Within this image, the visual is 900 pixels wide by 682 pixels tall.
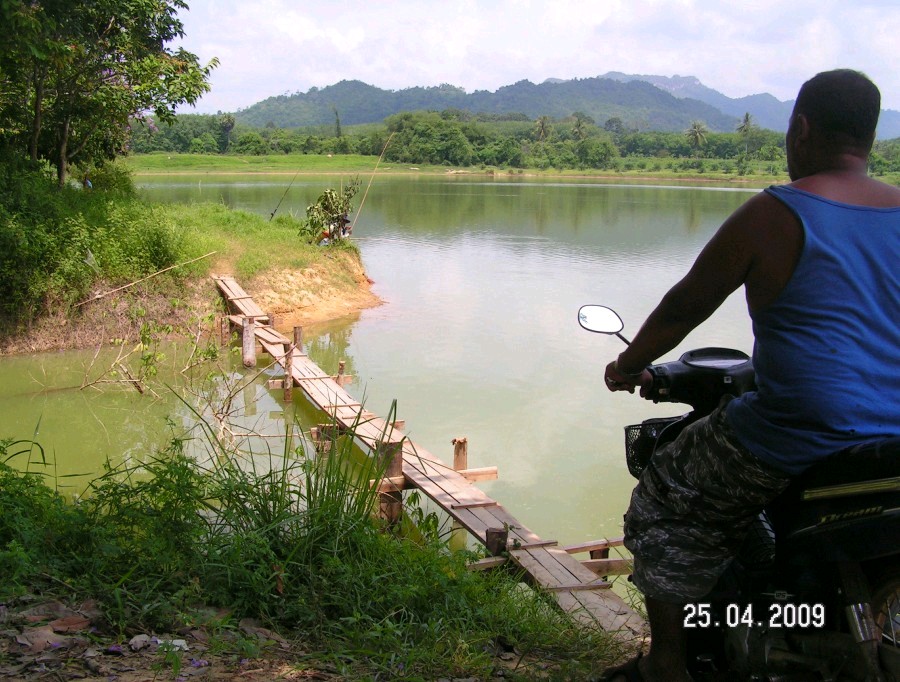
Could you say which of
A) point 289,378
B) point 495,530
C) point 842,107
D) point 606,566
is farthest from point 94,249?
point 842,107

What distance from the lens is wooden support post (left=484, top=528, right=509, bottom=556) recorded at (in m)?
4.26

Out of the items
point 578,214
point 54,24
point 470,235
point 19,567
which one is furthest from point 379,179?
point 19,567

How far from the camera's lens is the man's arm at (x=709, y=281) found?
165 centimetres

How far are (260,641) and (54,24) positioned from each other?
6213 mm

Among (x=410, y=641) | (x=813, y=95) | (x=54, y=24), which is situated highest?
(x=54, y=24)

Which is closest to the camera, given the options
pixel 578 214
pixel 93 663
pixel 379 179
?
pixel 93 663

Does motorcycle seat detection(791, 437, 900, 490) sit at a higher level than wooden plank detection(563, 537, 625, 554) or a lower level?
higher

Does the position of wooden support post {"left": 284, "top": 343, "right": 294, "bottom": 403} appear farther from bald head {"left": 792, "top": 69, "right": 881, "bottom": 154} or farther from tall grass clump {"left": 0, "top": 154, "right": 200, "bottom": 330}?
bald head {"left": 792, "top": 69, "right": 881, "bottom": 154}

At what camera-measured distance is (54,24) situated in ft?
21.9

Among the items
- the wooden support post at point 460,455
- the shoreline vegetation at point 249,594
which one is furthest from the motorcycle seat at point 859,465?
the wooden support post at point 460,455

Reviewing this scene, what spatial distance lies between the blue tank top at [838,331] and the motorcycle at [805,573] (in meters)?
0.08

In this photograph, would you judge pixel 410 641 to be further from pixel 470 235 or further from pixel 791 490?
pixel 470 235

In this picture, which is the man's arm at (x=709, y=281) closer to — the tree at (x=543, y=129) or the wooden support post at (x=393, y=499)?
the wooden support post at (x=393, y=499)

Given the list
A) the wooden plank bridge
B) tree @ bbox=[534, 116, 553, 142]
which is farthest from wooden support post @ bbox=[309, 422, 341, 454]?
tree @ bbox=[534, 116, 553, 142]
